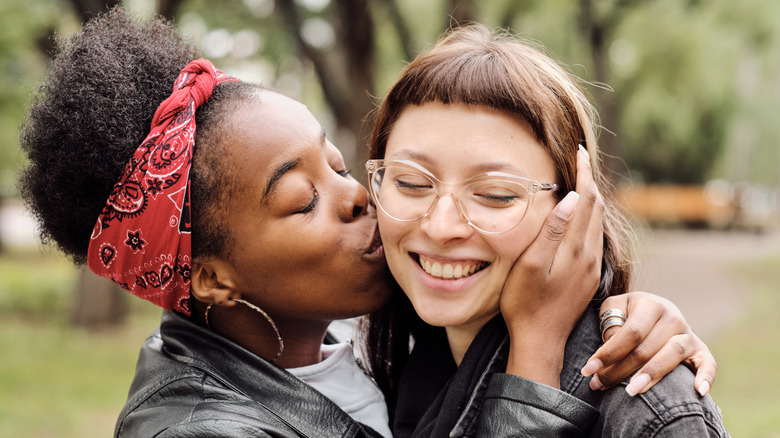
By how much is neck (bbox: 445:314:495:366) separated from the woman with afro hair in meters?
0.26

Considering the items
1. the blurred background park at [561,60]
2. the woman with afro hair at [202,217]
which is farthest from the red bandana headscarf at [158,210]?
the blurred background park at [561,60]

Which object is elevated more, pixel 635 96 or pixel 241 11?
pixel 241 11

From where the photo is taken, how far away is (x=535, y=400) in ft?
6.34

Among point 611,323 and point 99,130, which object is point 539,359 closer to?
point 611,323

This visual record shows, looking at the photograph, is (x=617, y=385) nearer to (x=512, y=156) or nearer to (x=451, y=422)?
(x=451, y=422)

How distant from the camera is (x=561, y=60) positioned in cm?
296

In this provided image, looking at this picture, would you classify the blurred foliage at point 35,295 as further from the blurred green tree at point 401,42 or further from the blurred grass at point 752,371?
the blurred grass at point 752,371

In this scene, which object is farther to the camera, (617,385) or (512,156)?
(512,156)

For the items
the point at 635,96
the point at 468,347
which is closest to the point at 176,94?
the point at 468,347

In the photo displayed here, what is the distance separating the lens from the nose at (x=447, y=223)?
2070 mm

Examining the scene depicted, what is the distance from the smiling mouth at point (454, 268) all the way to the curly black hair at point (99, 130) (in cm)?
67

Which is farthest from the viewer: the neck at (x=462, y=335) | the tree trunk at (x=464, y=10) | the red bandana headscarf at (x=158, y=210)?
Result: the tree trunk at (x=464, y=10)

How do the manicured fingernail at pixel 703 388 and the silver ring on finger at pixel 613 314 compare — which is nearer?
the manicured fingernail at pixel 703 388

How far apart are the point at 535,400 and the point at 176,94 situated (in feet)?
4.62
